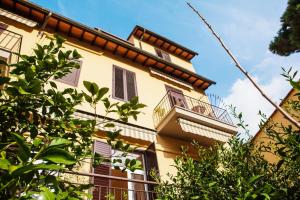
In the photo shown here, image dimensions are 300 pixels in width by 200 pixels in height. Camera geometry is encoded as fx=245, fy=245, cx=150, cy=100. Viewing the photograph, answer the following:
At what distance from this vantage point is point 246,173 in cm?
304

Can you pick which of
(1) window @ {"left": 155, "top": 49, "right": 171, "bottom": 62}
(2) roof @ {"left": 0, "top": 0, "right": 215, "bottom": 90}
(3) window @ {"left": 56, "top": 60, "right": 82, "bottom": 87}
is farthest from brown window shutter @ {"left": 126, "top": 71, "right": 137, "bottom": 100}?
(1) window @ {"left": 155, "top": 49, "right": 171, "bottom": 62}

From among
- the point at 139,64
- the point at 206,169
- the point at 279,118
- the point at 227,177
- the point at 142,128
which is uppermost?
the point at 139,64

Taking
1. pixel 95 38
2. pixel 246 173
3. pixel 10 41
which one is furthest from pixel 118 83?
pixel 246 173

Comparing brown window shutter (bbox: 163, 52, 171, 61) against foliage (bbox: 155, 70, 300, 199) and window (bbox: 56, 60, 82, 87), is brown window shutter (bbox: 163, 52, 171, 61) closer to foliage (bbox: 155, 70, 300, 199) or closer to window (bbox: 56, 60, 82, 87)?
window (bbox: 56, 60, 82, 87)

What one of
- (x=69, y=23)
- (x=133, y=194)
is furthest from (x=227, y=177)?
(x=69, y=23)

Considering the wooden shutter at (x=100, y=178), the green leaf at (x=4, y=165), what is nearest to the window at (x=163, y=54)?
the wooden shutter at (x=100, y=178)

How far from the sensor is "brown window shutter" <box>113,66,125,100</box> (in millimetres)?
10070

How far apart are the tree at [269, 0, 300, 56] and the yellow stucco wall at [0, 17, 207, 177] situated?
486cm

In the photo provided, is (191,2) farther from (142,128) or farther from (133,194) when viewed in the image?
(142,128)

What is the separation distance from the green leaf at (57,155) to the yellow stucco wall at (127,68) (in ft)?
22.4

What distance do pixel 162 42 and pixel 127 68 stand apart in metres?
5.26

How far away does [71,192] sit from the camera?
2410 mm

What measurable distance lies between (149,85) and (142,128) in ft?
9.89

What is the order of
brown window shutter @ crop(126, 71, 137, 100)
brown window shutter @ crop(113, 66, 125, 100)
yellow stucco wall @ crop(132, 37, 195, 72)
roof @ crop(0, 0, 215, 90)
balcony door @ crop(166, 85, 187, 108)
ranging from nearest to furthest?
roof @ crop(0, 0, 215, 90) → brown window shutter @ crop(113, 66, 125, 100) → brown window shutter @ crop(126, 71, 137, 100) → balcony door @ crop(166, 85, 187, 108) → yellow stucco wall @ crop(132, 37, 195, 72)
